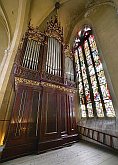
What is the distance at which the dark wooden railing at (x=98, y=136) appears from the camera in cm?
333

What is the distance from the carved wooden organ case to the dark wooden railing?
2.24ft

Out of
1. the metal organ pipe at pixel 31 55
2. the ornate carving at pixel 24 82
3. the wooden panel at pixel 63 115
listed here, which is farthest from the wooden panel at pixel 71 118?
the metal organ pipe at pixel 31 55

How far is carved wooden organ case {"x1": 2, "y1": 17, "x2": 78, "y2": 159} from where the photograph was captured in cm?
289

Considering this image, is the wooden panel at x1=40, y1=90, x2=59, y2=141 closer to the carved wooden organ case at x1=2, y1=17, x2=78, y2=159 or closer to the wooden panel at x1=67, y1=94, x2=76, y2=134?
the carved wooden organ case at x1=2, y1=17, x2=78, y2=159

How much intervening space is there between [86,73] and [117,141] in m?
3.20

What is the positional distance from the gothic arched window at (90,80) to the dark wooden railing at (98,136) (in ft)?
2.30

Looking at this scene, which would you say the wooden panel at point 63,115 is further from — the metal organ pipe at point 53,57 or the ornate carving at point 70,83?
the metal organ pipe at point 53,57

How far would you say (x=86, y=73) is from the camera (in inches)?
210

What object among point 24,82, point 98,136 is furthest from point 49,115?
point 98,136

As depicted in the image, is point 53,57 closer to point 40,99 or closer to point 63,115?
point 40,99

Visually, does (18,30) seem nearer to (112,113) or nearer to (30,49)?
(30,49)

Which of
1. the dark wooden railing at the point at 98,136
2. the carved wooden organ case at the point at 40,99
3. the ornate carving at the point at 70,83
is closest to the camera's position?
the carved wooden organ case at the point at 40,99

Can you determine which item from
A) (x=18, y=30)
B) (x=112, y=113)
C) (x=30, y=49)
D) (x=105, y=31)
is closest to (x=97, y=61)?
(x=105, y=31)

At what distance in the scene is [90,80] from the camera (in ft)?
16.6
